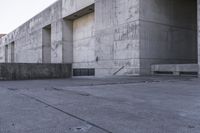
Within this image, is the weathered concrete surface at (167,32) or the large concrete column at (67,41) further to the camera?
the large concrete column at (67,41)

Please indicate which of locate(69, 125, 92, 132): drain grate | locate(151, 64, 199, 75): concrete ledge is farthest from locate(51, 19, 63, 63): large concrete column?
locate(69, 125, 92, 132): drain grate

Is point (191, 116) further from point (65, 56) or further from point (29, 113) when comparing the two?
point (65, 56)

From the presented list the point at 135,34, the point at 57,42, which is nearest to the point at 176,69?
the point at 135,34

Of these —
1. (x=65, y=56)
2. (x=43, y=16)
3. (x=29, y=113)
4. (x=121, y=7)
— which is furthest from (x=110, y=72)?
(x=43, y=16)

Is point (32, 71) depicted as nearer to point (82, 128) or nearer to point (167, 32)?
point (167, 32)

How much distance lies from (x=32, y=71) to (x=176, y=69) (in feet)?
31.2

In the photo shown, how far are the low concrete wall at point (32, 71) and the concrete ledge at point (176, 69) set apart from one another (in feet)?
20.9

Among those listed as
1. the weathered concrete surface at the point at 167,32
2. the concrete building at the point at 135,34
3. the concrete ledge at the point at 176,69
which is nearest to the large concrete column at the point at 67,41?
the concrete building at the point at 135,34

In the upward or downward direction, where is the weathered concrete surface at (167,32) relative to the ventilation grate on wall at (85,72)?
upward

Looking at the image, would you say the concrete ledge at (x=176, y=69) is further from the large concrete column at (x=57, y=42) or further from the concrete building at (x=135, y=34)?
the large concrete column at (x=57, y=42)

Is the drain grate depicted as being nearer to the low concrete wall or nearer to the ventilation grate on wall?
the low concrete wall

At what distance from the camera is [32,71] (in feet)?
47.2

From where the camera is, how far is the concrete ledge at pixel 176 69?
1269cm

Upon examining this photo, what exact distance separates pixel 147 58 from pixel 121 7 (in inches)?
180
